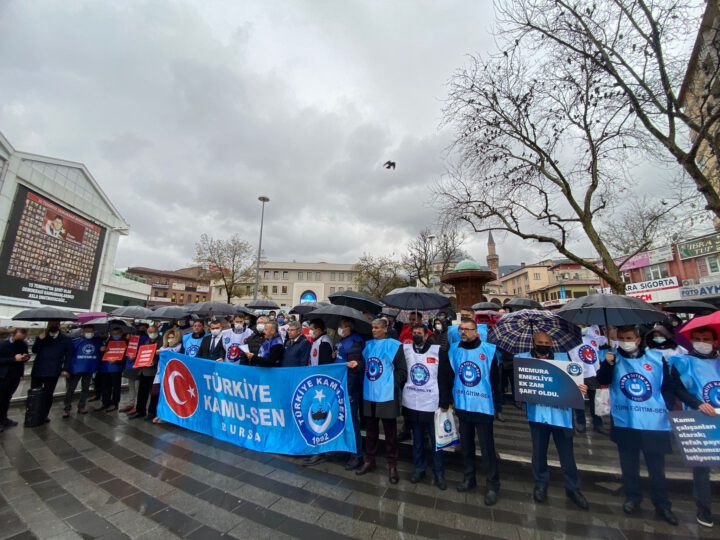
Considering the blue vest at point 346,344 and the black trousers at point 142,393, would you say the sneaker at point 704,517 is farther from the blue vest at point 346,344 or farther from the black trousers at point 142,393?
the black trousers at point 142,393

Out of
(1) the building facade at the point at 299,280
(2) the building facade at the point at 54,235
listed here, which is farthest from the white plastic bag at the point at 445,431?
(1) the building facade at the point at 299,280

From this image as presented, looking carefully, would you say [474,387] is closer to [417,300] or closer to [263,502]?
[263,502]

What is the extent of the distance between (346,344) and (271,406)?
1.45m

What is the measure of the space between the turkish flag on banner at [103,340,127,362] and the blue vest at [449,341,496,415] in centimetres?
712

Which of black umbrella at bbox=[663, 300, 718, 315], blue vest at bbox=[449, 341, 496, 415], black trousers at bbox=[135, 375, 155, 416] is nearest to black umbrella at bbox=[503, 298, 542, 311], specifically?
black umbrella at bbox=[663, 300, 718, 315]

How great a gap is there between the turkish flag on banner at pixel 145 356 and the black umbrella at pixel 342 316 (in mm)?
3907

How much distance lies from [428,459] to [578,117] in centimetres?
1151

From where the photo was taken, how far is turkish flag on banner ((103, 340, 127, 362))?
22.1 ft

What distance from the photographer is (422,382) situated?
4.11 m

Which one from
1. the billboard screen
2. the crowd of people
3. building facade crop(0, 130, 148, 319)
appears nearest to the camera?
the crowd of people

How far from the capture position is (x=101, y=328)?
23.6ft

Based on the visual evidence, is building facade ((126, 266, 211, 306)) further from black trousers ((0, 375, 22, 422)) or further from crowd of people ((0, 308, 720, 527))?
crowd of people ((0, 308, 720, 527))

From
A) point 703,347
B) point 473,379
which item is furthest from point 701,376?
point 473,379

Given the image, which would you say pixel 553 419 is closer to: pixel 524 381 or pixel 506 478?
pixel 524 381
